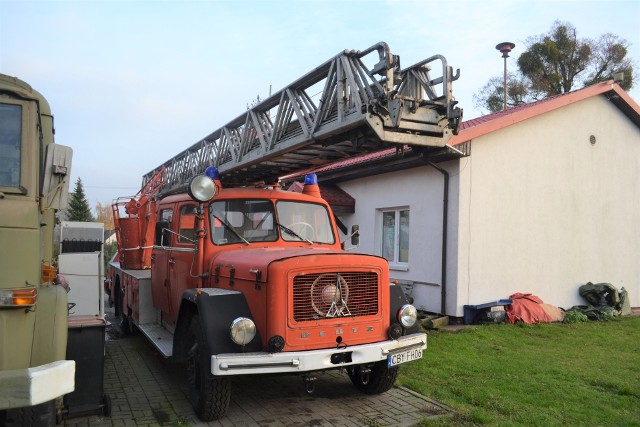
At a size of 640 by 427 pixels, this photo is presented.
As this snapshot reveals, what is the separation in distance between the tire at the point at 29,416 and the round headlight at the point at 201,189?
2.41 metres

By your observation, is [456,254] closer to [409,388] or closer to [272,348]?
[409,388]

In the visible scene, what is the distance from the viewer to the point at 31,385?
10.5 ft

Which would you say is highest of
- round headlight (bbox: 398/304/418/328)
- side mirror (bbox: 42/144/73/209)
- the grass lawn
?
side mirror (bbox: 42/144/73/209)

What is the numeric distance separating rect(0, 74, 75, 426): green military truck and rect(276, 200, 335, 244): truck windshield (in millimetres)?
2710

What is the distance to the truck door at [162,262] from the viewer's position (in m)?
6.76

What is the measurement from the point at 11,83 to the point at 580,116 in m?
11.6

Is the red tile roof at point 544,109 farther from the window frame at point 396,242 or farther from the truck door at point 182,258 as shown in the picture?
the truck door at point 182,258

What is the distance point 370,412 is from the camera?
5242 mm

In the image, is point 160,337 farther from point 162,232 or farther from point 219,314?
point 219,314

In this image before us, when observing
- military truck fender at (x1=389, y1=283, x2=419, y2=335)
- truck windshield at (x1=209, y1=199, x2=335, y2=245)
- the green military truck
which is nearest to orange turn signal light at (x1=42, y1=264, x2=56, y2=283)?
the green military truck

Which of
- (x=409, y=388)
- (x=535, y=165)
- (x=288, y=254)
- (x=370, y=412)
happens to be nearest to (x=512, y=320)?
(x=535, y=165)

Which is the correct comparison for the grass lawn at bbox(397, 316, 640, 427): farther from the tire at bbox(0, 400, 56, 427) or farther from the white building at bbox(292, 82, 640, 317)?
the tire at bbox(0, 400, 56, 427)

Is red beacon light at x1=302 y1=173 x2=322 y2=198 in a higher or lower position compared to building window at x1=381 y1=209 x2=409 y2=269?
higher

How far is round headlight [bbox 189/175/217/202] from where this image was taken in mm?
5371
